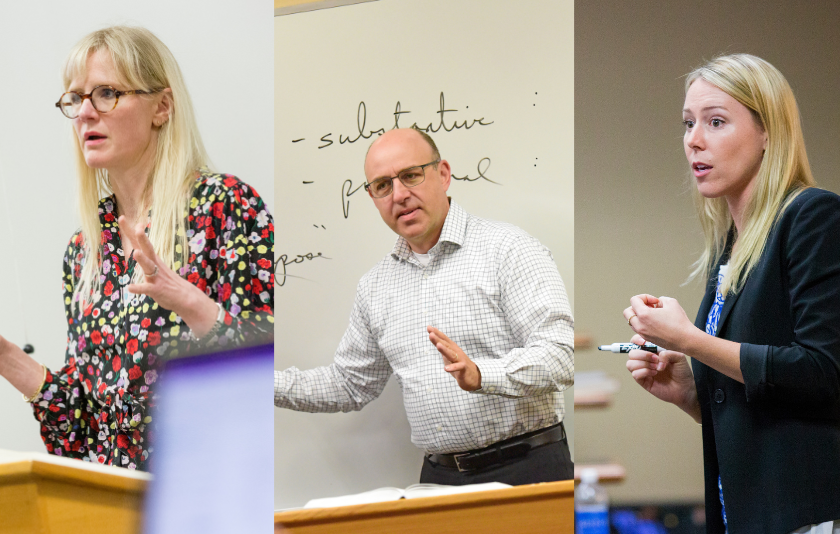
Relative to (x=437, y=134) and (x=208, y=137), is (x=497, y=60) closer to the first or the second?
(x=437, y=134)

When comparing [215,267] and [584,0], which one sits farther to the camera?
[215,267]

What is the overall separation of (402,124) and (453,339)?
1.76 ft

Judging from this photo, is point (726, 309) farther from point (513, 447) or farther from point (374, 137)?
point (374, 137)

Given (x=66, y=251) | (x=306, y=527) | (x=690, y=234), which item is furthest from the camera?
(x=66, y=251)

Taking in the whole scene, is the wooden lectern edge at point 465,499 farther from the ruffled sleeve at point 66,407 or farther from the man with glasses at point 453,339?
the ruffled sleeve at point 66,407

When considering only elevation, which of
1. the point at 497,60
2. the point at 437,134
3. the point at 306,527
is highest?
the point at 497,60

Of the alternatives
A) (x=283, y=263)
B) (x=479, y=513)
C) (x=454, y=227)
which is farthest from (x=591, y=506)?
(x=283, y=263)

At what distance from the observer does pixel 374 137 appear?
2.01 meters

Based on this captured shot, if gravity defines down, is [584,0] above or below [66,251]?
above

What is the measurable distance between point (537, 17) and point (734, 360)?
899mm

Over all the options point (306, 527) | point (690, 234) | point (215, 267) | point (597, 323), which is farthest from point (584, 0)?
point (306, 527)

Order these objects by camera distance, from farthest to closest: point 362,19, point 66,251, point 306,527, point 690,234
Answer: point 66,251 → point 362,19 → point 306,527 → point 690,234

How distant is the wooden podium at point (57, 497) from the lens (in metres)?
1.78

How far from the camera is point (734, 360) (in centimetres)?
161
